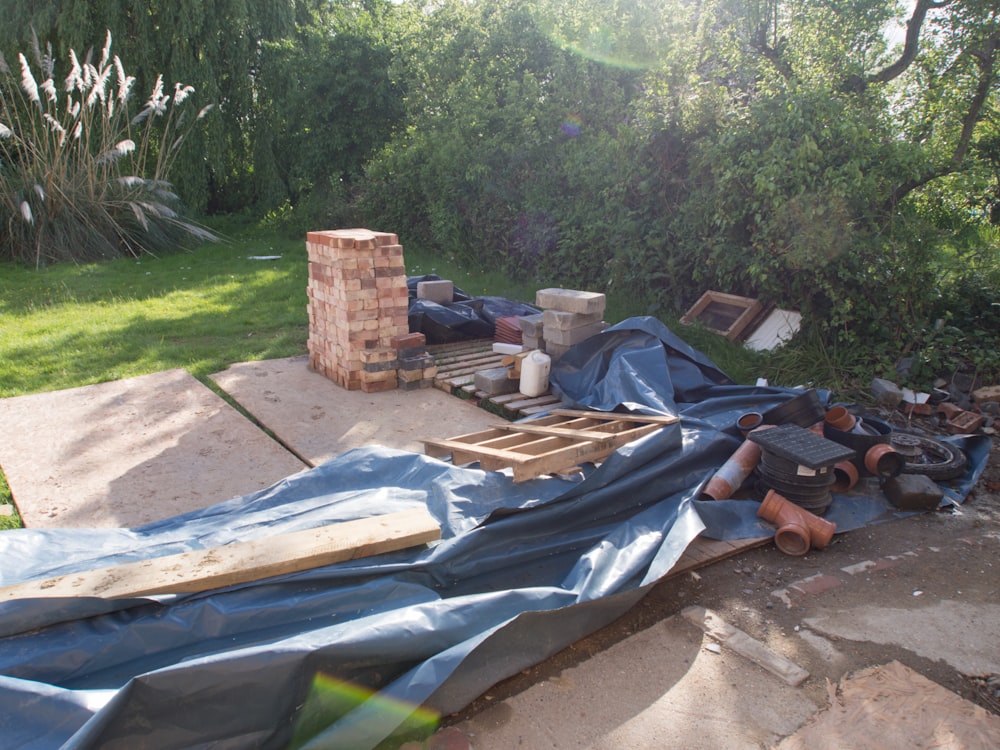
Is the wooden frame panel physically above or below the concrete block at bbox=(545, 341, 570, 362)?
above

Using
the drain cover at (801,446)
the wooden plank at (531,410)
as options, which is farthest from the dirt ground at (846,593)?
the wooden plank at (531,410)

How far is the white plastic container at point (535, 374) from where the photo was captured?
529cm

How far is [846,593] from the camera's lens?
3115 mm

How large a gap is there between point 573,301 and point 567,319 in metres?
0.14

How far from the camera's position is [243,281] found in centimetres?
912

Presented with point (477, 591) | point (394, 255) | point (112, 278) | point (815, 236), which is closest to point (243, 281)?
point (112, 278)

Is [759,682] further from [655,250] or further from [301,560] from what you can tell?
[655,250]

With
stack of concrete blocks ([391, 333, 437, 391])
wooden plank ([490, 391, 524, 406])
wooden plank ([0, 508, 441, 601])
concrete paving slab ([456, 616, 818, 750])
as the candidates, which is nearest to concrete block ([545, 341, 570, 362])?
wooden plank ([490, 391, 524, 406])

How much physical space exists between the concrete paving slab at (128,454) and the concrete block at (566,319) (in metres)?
2.13

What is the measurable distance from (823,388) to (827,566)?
236cm

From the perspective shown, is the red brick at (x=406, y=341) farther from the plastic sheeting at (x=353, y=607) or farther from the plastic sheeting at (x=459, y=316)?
the plastic sheeting at (x=353, y=607)

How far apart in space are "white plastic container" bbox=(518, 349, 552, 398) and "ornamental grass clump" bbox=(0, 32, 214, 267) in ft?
23.0

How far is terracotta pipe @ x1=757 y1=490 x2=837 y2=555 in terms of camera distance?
3412mm

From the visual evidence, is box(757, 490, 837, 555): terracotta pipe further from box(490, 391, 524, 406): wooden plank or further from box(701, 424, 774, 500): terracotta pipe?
box(490, 391, 524, 406): wooden plank
